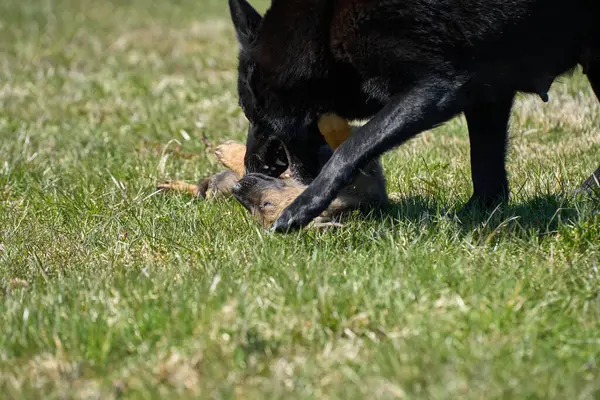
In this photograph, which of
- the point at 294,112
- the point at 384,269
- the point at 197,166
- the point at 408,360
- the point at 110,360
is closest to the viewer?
the point at 408,360

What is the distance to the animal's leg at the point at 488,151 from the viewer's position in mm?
3686

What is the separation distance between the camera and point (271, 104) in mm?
3574

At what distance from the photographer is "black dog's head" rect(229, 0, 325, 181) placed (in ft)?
11.5

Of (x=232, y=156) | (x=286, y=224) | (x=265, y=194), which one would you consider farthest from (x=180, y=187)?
(x=286, y=224)

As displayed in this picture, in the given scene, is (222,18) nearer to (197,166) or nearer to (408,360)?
(197,166)

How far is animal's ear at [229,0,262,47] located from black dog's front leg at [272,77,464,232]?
2.76 ft

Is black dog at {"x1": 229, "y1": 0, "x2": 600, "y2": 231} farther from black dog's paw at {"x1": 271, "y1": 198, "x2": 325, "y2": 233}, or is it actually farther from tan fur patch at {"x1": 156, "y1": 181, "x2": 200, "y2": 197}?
tan fur patch at {"x1": 156, "y1": 181, "x2": 200, "y2": 197}

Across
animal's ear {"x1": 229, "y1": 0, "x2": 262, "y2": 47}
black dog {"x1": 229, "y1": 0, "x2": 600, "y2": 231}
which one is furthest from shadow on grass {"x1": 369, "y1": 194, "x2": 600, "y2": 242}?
animal's ear {"x1": 229, "y1": 0, "x2": 262, "y2": 47}

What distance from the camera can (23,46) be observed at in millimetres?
9070

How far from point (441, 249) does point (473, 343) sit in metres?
0.89

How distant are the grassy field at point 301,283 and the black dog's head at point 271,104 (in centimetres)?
35

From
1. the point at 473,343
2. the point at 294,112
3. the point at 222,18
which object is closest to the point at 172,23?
the point at 222,18

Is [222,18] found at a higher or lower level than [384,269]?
lower

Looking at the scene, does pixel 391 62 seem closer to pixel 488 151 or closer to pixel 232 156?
pixel 488 151
